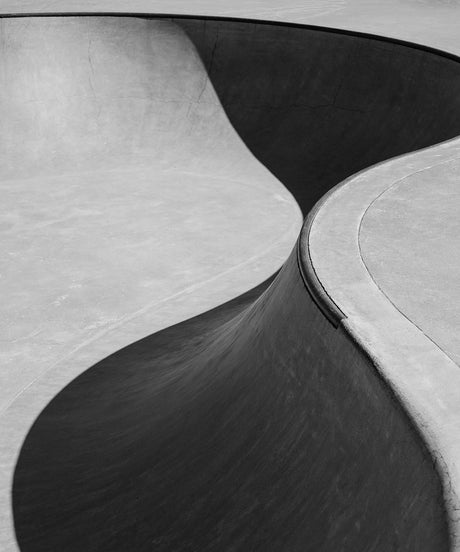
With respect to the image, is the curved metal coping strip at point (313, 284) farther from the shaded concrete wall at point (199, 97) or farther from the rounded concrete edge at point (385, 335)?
the shaded concrete wall at point (199, 97)

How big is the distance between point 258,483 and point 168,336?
4.55 meters

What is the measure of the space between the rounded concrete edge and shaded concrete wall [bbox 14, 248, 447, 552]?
0.25 ft

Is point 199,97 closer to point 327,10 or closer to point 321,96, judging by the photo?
point 321,96

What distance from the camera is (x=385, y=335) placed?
4371mm

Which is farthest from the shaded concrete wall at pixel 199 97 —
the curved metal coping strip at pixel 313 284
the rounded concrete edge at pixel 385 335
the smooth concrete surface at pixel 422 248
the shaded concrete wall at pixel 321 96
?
the curved metal coping strip at pixel 313 284

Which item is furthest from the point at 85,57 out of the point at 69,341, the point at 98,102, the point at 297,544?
the point at 297,544

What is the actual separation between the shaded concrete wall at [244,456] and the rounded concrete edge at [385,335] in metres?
0.08

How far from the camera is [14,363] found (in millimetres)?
8695

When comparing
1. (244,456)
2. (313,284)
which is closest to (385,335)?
(313,284)

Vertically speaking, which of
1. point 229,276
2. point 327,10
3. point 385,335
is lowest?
point 229,276

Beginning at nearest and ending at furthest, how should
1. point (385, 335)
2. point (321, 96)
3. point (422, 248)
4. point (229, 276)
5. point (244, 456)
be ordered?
point (385, 335)
point (244, 456)
point (422, 248)
point (229, 276)
point (321, 96)

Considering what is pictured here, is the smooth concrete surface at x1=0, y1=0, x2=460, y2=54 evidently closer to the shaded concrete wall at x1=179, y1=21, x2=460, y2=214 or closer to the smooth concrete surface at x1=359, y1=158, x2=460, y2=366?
the shaded concrete wall at x1=179, y1=21, x2=460, y2=214

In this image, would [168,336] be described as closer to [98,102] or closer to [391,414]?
[391,414]

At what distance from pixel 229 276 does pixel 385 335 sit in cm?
625
